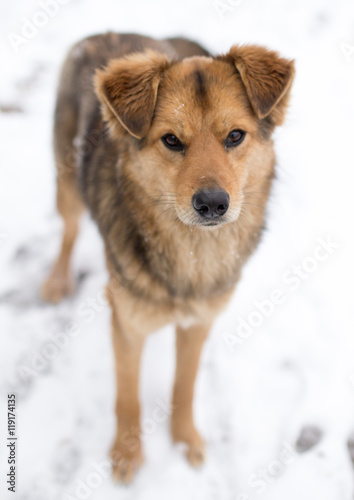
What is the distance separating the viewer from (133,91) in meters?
2.49

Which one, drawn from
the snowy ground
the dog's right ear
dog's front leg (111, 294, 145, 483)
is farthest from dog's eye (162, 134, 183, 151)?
dog's front leg (111, 294, 145, 483)

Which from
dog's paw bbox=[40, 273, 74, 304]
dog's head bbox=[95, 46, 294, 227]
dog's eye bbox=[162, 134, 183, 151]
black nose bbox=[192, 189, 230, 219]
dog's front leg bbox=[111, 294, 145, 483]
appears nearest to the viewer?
black nose bbox=[192, 189, 230, 219]

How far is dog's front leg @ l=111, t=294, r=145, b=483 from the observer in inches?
121

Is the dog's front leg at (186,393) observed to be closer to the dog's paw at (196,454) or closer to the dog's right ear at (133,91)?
the dog's paw at (196,454)

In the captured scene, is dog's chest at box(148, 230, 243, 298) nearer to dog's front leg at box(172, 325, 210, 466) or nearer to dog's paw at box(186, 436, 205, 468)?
dog's front leg at box(172, 325, 210, 466)

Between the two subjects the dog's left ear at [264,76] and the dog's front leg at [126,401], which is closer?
the dog's left ear at [264,76]

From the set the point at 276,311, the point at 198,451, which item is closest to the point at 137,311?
the point at 198,451

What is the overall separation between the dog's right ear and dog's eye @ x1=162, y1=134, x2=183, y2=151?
11 centimetres

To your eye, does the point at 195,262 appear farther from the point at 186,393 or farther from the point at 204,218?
the point at 186,393

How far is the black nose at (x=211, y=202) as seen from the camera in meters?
2.23

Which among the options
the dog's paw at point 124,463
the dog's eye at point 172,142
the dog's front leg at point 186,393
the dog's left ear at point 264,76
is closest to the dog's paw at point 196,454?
the dog's front leg at point 186,393

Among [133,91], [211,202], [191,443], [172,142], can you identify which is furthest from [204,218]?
[191,443]

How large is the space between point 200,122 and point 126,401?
1983 millimetres

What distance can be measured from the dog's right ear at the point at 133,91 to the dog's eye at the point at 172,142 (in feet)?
0.37
